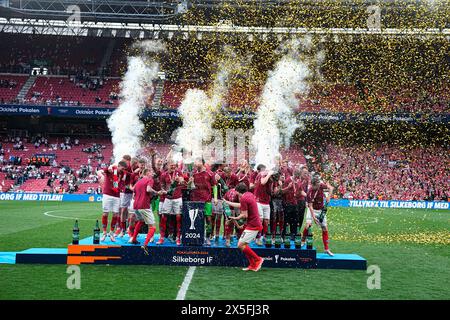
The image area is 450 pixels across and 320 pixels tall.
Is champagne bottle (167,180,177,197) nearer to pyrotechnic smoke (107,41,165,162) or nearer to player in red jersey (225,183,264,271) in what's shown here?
player in red jersey (225,183,264,271)

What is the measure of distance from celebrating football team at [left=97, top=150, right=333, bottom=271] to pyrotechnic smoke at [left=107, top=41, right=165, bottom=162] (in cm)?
2617

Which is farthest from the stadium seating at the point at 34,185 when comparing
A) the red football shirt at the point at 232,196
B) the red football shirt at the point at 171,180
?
the red football shirt at the point at 232,196

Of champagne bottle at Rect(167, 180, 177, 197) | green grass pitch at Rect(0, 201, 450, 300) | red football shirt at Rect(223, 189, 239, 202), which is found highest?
champagne bottle at Rect(167, 180, 177, 197)

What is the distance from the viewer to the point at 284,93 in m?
41.6

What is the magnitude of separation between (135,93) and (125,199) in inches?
1433

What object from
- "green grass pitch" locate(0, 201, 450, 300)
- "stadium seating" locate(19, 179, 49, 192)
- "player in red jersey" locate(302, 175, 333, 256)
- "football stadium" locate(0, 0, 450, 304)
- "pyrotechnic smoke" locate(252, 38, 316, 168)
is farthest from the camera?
"pyrotechnic smoke" locate(252, 38, 316, 168)

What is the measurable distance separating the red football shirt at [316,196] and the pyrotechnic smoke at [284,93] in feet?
83.9

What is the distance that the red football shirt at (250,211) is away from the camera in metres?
10.5

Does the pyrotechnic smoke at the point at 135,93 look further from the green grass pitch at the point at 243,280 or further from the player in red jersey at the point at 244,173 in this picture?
the green grass pitch at the point at 243,280

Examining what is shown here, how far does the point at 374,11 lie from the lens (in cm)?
3806

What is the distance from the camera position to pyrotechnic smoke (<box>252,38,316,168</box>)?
1540 inches

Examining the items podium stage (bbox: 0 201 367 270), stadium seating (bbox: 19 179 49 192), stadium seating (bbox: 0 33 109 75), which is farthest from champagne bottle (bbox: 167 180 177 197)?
stadium seating (bbox: 0 33 109 75)

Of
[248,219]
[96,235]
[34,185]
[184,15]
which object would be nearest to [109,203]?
[96,235]
